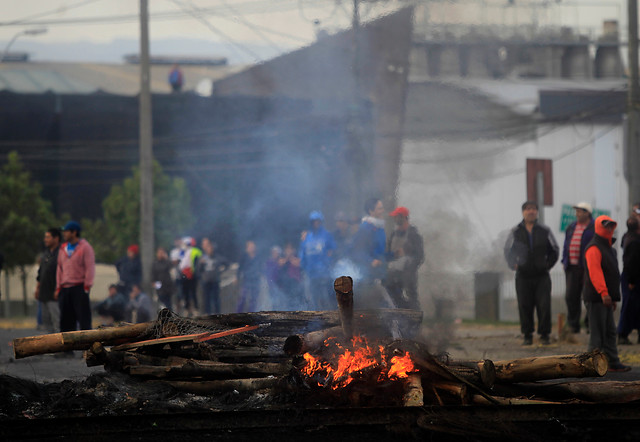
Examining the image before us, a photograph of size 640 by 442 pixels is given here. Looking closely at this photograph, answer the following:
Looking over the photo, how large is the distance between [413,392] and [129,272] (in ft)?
38.5

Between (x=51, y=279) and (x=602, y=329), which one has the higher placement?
(x=51, y=279)

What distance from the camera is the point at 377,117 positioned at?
59.8 ft

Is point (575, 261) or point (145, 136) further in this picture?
point (145, 136)

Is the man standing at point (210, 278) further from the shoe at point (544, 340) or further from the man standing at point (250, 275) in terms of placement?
the shoe at point (544, 340)

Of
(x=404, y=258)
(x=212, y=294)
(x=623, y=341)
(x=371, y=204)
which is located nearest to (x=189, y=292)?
(x=212, y=294)

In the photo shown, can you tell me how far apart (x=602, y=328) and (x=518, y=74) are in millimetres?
23373

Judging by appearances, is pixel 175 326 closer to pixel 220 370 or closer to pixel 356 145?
pixel 220 370

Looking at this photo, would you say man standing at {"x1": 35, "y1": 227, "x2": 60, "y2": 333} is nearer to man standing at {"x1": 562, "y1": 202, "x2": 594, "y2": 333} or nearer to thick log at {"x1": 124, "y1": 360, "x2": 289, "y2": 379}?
thick log at {"x1": 124, "y1": 360, "x2": 289, "y2": 379}

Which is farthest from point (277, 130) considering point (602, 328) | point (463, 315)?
point (602, 328)

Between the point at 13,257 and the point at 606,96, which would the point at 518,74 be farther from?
the point at 13,257

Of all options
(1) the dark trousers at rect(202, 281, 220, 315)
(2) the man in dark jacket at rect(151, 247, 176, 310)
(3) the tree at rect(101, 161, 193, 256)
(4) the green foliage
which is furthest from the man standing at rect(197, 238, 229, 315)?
(3) the tree at rect(101, 161, 193, 256)

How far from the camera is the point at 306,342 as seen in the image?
666cm

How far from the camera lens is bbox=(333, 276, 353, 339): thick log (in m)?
6.74

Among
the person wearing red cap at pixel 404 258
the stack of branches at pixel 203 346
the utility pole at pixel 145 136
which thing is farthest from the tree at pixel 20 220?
the stack of branches at pixel 203 346
